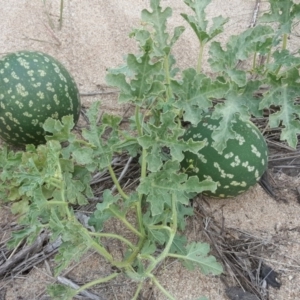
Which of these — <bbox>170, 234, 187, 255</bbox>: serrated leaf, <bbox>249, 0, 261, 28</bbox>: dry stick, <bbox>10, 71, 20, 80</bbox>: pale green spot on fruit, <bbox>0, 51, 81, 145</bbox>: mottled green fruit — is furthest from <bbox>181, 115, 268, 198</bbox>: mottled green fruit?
<bbox>249, 0, 261, 28</bbox>: dry stick

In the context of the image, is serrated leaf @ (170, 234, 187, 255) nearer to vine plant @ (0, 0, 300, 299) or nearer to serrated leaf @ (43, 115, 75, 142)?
vine plant @ (0, 0, 300, 299)

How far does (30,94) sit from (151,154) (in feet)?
2.92

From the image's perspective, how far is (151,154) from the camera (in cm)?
243

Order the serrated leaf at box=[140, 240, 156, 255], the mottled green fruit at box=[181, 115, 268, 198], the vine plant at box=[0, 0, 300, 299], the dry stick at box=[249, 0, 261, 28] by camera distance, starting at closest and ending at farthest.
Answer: the vine plant at box=[0, 0, 300, 299] < the serrated leaf at box=[140, 240, 156, 255] < the mottled green fruit at box=[181, 115, 268, 198] < the dry stick at box=[249, 0, 261, 28]

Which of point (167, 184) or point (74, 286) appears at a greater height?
point (167, 184)

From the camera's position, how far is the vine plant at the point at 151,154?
2332mm

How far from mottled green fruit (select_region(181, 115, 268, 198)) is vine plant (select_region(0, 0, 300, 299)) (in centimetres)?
17

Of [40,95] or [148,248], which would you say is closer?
[148,248]

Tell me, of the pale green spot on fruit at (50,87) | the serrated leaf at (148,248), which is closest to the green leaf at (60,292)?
the serrated leaf at (148,248)

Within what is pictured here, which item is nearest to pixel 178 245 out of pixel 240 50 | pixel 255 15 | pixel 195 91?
pixel 195 91

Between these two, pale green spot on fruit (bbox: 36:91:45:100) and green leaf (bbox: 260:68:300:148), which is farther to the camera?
pale green spot on fruit (bbox: 36:91:45:100)

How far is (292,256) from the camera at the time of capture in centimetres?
288

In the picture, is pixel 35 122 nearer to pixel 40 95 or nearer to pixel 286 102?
pixel 40 95

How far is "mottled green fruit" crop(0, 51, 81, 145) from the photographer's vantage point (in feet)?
9.66
